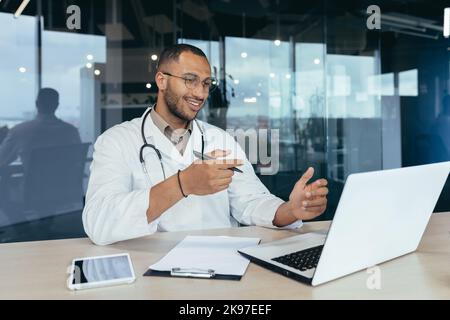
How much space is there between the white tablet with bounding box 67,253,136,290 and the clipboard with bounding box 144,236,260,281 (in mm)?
55

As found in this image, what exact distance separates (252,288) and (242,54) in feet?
10.5

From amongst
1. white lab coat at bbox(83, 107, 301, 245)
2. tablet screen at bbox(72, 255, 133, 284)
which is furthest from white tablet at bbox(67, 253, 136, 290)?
white lab coat at bbox(83, 107, 301, 245)

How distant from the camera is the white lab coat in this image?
3.83 feet

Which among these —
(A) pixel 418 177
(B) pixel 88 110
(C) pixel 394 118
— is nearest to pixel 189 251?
(A) pixel 418 177

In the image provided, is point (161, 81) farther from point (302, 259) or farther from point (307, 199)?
point (302, 259)

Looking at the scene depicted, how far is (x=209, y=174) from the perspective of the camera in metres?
1.06

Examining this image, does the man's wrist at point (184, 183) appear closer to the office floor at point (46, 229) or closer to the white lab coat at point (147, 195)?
the white lab coat at point (147, 195)

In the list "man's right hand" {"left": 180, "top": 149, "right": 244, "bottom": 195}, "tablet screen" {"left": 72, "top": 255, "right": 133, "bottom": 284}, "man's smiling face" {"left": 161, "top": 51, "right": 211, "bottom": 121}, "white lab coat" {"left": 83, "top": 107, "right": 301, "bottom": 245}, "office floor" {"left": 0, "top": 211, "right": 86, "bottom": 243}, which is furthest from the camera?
"office floor" {"left": 0, "top": 211, "right": 86, "bottom": 243}

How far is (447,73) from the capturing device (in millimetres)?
4238

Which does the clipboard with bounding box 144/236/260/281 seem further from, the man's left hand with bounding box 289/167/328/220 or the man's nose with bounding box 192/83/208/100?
the man's nose with bounding box 192/83/208/100

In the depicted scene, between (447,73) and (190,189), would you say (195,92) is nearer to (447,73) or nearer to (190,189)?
(190,189)

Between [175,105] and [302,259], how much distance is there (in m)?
1.03

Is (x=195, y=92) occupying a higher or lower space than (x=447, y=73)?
lower

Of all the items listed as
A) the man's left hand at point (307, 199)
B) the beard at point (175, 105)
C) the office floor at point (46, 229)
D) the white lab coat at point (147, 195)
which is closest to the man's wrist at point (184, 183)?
the white lab coat at point (147, 195)
